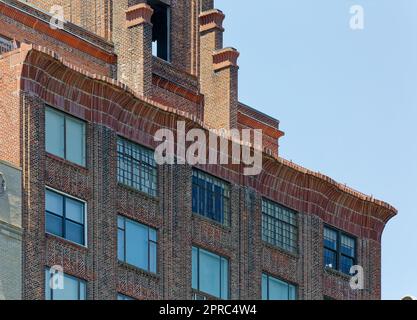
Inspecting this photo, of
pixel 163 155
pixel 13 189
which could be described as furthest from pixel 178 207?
pixel 13 189

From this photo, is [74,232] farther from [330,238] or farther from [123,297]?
[330,238]

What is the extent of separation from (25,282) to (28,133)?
5.83m

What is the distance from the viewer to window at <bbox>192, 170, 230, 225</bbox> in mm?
109125

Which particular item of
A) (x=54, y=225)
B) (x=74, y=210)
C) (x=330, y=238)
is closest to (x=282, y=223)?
(x=330, y=238)

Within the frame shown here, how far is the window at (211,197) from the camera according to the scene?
109 metres

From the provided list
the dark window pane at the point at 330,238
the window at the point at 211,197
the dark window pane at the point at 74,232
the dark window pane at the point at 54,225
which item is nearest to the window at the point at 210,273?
the window at the point at 211,197

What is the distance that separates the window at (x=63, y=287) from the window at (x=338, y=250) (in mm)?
15627

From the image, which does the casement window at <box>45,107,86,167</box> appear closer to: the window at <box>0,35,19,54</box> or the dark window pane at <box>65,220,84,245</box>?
the dark window pane at <box>65,220,84,245</box>

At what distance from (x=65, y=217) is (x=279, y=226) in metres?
13.0

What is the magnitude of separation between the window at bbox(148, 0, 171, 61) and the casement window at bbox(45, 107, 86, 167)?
13475 millimetres

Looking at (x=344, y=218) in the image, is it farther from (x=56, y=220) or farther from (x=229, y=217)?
(x=56, y=220)

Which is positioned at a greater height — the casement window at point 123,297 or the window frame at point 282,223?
the window frame at point 282,223

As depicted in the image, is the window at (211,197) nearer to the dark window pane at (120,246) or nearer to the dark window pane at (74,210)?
the dark window pane at (120,246)

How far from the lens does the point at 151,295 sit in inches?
4136
